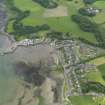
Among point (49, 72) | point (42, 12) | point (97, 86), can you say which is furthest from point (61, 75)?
point (42, 12)

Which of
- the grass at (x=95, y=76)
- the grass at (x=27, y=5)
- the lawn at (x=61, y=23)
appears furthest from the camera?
the grass at (x=27, y=5)

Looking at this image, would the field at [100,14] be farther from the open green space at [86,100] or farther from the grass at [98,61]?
the open green space at [86,100]

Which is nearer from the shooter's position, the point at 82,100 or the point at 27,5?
the point at 82,100

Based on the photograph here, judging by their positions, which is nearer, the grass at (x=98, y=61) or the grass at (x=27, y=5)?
the grass at (x=98, y=61)

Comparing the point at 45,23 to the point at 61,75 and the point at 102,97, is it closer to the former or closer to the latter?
the point at 61,75

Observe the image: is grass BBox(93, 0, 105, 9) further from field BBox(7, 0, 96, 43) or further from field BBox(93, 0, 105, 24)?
field BBox(7, 0, 96, 43)

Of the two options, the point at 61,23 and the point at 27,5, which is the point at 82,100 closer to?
the point at 61,23

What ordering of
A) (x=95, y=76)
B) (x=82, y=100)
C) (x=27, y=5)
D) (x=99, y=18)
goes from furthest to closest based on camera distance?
(x=27, y=5)
(x=99, y=18)
(x=95, y=76)
(x=82, y=100)

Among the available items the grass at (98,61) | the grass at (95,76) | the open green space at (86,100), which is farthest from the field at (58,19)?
the open green space at (86,100)

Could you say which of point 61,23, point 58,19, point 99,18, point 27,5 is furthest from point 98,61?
point 27,5
